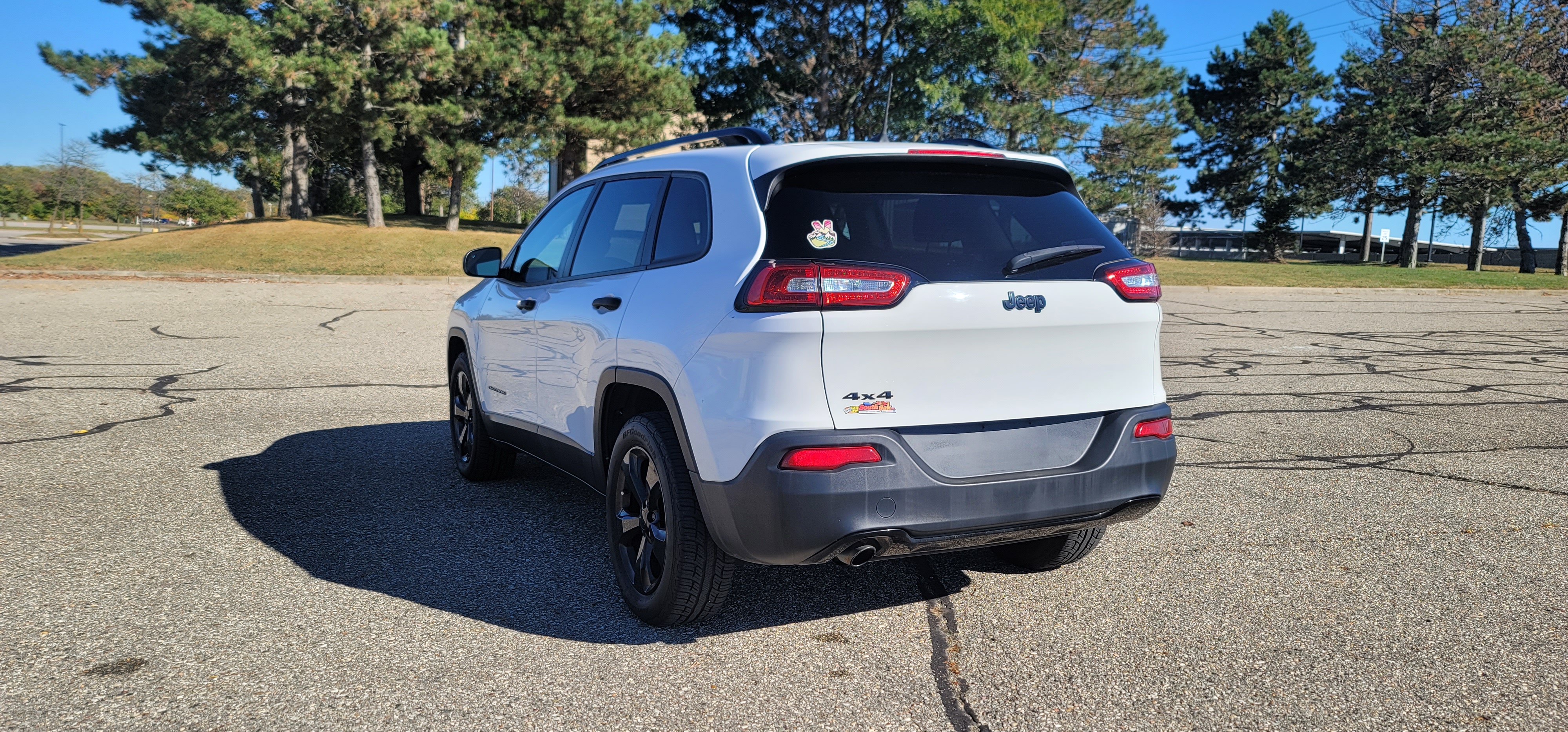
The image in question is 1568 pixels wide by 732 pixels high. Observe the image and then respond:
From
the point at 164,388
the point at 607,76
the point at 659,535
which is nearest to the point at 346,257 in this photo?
the point at 607,76

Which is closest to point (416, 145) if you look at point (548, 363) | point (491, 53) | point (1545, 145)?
point (491, 53)

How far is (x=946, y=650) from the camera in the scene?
3.53 m

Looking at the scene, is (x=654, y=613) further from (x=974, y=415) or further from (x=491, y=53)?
(x=491, y=53)

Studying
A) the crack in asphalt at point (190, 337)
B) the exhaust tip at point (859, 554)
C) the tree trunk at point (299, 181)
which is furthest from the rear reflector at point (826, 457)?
the tree trunk at point (299, 181)

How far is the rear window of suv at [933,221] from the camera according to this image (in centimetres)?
329

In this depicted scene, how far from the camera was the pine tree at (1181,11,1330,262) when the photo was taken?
5647 centimetres

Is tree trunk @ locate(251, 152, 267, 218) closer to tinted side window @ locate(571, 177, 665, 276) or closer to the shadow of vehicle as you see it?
the shadow of vehicle

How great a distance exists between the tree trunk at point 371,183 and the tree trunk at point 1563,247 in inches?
1758

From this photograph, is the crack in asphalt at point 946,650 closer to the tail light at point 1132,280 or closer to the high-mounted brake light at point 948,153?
the tail light at point 1132,280

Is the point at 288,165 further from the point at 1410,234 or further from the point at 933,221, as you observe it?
the point at 1410,234

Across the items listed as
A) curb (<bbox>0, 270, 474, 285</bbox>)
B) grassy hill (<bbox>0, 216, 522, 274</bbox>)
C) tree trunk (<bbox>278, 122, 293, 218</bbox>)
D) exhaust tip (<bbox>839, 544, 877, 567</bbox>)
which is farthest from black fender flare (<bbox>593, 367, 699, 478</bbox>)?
tree trunk (<bbox>278, 122, 293, 218</bbox>)

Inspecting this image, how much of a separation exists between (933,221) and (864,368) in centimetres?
60

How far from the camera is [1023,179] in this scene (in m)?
3.71

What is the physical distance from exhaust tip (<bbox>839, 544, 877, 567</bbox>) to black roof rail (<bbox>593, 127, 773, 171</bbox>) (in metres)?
1.50
